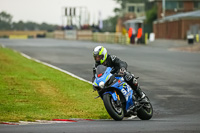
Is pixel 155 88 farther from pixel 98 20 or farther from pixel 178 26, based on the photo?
pixel 98 20

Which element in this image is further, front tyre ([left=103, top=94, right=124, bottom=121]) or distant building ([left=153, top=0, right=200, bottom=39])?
distant building ([left=153, top=0, right=200, bottom=39])

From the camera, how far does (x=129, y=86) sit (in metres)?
11.3

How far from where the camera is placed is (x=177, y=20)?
76938 mm

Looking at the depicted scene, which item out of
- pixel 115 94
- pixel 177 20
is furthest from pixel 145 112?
pixel 177 20

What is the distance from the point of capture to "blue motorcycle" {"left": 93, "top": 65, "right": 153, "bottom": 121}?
10586mm

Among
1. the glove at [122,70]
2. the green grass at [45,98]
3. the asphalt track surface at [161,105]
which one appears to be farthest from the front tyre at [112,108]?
the green grass at [45,98]

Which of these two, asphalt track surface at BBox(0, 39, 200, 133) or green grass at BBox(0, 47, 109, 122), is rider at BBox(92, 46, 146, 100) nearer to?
asphalt track surface at BBox(0, 39, 200, 133)

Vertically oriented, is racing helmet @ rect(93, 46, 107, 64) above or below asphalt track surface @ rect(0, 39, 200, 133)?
above

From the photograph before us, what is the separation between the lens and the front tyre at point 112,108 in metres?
10.5

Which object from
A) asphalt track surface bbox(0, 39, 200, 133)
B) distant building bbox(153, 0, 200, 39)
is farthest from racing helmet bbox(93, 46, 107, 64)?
distant building bbox(153, 0, 200, 39)

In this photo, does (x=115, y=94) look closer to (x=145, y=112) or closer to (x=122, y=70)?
(x=122, y=70)

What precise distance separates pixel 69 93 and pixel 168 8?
265 ft

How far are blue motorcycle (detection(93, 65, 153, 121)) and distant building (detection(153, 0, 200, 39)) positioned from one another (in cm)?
5838

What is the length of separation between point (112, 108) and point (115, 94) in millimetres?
341
